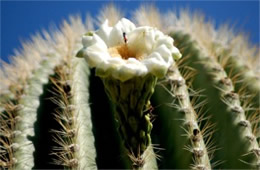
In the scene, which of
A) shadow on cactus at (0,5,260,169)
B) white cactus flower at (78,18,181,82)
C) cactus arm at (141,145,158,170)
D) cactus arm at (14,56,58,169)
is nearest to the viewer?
white cactus flower at (78,18,181,82)

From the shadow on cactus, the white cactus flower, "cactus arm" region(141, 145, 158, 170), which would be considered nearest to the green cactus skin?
the shadow on cactus

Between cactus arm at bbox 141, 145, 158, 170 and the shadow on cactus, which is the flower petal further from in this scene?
cactus arm at bbox 141, 145, 158, 170

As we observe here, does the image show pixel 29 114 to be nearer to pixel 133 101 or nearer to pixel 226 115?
pixel 133 101

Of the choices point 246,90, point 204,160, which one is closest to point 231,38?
point 246,90

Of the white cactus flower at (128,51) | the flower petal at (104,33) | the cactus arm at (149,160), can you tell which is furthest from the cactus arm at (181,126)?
the flower petal at (104,33)

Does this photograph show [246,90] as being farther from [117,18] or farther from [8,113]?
[8,113]

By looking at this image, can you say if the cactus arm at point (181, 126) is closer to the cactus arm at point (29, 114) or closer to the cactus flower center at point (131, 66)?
the cactus flower center at point (131, 66)
